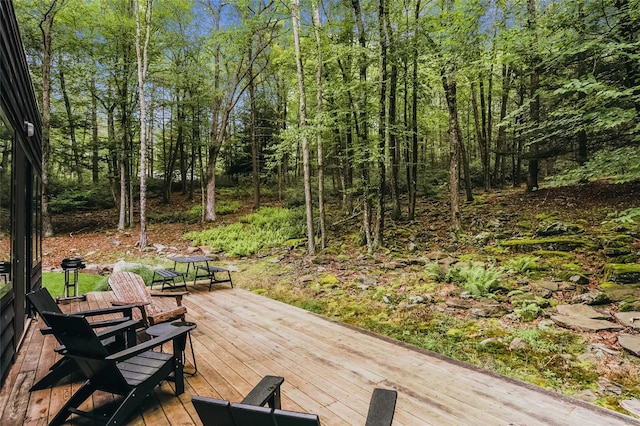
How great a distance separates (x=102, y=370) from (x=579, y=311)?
5.92 m

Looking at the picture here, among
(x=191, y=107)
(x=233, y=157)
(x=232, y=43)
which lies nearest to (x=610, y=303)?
(x=232, y=43)

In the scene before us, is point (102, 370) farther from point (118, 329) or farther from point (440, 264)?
point (440, 264)

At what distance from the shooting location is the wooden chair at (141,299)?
3.67 metres

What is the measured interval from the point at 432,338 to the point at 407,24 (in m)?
8.36

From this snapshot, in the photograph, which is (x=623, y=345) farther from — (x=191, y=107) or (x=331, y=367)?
(x=191, y=107)

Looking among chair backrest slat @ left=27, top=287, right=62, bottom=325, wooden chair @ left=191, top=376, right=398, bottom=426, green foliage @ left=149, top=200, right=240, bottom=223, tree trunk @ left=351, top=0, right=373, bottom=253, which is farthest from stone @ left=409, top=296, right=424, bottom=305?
green foliage @ left=149, top=200, right=240, bottom=223

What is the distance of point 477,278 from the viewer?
6.25 metres

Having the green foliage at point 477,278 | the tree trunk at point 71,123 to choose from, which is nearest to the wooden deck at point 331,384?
the green foliage at point 477,278

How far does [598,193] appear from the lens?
31.8ft

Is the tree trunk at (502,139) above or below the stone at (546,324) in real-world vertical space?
above

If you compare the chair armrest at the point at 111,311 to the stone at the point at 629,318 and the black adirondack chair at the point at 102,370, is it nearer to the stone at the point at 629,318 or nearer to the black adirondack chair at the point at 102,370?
the black adirondack chair at the point at 102,370

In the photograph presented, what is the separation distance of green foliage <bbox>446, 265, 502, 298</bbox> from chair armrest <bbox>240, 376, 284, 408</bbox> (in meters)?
5.01

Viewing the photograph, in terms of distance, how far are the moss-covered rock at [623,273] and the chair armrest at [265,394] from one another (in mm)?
6249

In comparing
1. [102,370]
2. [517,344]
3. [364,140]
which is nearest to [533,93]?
[364,140]
